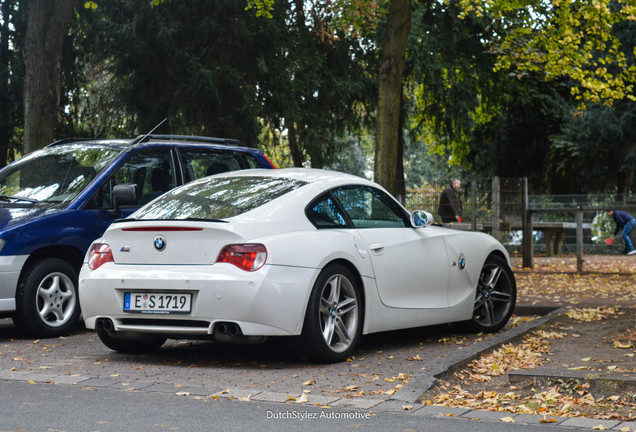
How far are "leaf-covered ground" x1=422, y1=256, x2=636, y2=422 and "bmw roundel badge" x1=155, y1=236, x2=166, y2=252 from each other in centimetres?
236

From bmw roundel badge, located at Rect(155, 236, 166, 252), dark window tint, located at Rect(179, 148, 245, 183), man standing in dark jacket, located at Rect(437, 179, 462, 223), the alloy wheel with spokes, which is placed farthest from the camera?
man standing in dark jacket, located at Rect(437, 179, 462, 223)

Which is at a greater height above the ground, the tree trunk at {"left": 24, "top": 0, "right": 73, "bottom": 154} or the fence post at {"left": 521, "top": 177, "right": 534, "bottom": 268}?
the tree trunk at {"left": 24, "top": 0, "right": 73, "bottom": 154}

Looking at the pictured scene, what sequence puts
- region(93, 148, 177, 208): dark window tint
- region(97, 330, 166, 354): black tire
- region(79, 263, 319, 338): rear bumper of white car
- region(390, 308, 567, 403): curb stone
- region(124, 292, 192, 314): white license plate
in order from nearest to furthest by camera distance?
region(390, 308, 567, 403): curb stone, region(79, 263, 319, 338): rear bumper of white car, region(124, 292, 192, 314): white license plate, region(97, 330, 166, 354): black tire, region(93, 148, 177, 208): dark window tint

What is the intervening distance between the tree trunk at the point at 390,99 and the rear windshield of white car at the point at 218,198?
6.94m

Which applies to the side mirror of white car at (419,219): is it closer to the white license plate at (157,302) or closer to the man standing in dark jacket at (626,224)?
the white license plate at (157,302)

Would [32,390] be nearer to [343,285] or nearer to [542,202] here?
[343,285]

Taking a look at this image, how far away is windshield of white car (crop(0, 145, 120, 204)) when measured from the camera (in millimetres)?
10203

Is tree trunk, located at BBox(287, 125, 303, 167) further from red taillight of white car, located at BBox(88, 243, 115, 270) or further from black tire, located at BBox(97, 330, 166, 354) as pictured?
red taillight of white car, located at BBox(88, 243, 115, 270)

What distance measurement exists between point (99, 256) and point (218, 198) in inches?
42.2

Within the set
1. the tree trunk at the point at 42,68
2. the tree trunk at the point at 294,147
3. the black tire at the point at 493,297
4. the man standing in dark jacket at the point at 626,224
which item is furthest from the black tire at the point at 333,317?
the man standing in dark jacket at the point at 626,224

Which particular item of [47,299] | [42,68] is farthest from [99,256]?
[42,68]

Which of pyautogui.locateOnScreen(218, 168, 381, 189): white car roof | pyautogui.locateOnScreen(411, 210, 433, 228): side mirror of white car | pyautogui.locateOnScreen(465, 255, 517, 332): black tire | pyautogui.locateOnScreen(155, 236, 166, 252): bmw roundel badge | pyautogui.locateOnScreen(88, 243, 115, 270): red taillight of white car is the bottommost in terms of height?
pyautogui.locateOnScreen(465, 255, 517, 332): black tire

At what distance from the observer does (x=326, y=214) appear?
824cm

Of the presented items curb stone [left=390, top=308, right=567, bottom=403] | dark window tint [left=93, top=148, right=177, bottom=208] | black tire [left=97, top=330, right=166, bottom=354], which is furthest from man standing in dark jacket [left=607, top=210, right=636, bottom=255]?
black tire [left=97, top=330, right=166, bottom=354]
